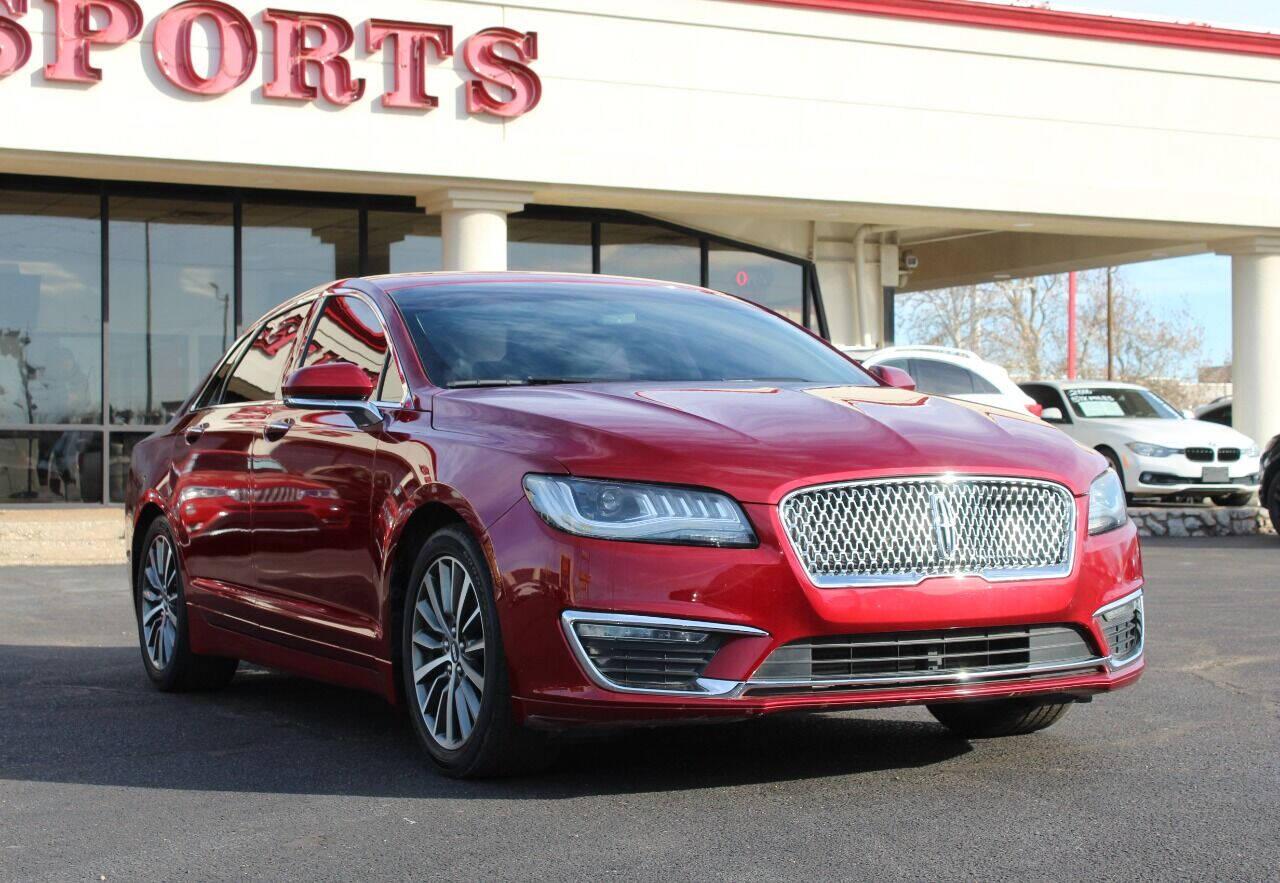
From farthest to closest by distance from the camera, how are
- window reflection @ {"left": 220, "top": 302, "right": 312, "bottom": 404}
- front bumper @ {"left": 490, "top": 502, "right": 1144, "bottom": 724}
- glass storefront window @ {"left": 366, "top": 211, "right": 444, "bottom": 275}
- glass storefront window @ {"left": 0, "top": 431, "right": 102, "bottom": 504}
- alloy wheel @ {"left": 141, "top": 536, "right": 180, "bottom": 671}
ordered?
1. glass storefront window @ {"left": 366, "top": 211, "right": 444, "bottom": 275}
2. glass storefront window @ {"left": 0, "top": 431, "right": 102, "bottom": 504}
3. alloy wheel @ {"left": 141, "top": 536, "right": 180, "bottom": 671}
4. window reflection @ {"left": 220, "top": 302, "right": 312, "bottom": 404}
5. front bumper @ {"left": 490, "top": 502, "right": 1144, "bottom": 724}

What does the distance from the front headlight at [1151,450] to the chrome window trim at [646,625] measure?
52.5 ft

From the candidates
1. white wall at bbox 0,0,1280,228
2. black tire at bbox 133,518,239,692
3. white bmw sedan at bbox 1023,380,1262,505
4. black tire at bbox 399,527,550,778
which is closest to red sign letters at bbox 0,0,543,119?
white wall at bbox 0,0,1280,228

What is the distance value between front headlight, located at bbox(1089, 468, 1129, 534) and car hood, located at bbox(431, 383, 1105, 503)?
0.05 metres

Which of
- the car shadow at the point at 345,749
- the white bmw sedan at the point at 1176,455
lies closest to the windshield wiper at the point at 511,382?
the car shadow at the point at 345,749

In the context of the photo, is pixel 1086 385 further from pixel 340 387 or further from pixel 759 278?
pixel 340 387

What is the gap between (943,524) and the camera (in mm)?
4988

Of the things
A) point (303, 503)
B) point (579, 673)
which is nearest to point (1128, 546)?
point (579, 673)

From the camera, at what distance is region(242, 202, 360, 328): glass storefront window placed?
20.3m

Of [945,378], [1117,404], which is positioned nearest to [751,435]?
[945,378]

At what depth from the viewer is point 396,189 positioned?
756 inches


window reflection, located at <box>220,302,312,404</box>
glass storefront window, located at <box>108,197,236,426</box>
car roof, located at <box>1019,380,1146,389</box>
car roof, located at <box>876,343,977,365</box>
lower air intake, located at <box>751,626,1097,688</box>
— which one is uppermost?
glass storefront window, located at <box>108,197,236,426</box>

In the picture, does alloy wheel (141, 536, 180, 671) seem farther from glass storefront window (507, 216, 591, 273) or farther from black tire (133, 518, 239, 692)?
glass storefront window (507, 216, 591, 273)

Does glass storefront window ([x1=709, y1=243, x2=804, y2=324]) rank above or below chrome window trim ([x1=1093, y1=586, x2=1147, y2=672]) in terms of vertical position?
above

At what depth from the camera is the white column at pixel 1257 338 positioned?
23.1 metres
